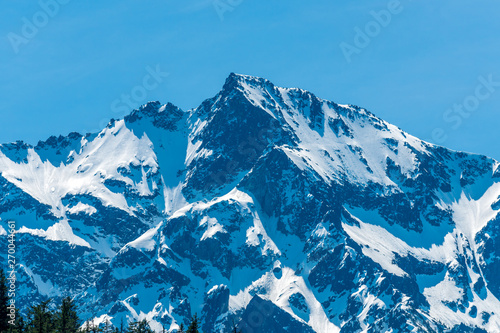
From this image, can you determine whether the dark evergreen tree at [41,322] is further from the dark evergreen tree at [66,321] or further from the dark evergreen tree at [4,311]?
the dark evergreen tree at [4,311]

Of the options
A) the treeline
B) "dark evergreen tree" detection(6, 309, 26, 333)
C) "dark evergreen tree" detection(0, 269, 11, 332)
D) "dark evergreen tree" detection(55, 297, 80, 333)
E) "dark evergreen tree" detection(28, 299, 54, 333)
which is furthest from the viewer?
"dark evergreen tree" detection(55, 297, 80, 333)

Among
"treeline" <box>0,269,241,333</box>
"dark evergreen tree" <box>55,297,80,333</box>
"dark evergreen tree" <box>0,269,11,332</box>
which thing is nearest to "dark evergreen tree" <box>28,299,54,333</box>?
"treeline" <box>0,269,241,333</box>

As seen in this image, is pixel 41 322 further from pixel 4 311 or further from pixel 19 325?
pixel 4 311

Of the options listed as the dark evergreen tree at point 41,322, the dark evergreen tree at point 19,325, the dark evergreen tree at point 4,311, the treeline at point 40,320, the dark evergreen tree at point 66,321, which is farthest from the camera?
the dark evergreen tree at point 66,321

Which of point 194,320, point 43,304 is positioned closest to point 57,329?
point 43,304

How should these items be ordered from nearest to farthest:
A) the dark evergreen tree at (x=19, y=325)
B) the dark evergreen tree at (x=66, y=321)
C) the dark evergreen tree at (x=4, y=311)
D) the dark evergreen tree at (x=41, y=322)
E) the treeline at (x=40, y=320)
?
the dark evergreen tree at (x=4, y=311) → the treeline at (x=40, y=320) → the dark evergreen tree at (x=41, y=322) → the dark evergreen tree at (x=19, y=325) → the dark evergreen tree at (x=66, y=321)

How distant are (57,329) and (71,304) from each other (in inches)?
190

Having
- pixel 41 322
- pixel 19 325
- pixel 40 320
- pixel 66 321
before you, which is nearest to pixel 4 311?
pixel 41 322

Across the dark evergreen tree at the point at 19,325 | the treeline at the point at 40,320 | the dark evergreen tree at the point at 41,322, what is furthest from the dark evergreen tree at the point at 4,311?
the dark evergreen tree at the point at 41,322

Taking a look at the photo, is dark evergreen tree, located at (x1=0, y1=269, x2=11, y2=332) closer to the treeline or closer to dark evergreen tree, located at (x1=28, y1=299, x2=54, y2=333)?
the treeline

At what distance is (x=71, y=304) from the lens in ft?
337

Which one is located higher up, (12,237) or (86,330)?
(12,237)

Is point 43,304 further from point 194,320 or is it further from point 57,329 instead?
point 194,320

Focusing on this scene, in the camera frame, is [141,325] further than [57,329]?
Yes
